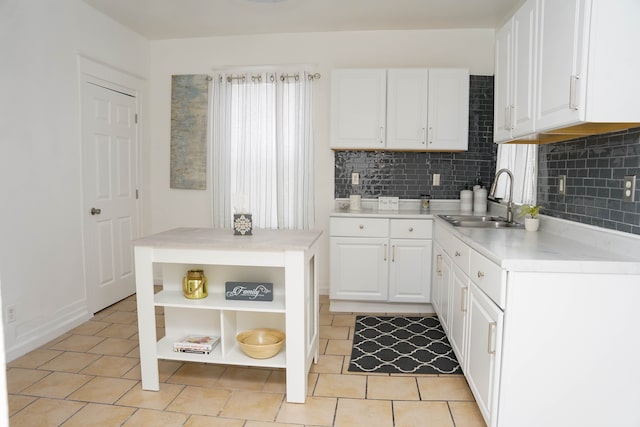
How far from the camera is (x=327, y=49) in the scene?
4523mm

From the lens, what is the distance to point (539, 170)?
10.5 ft

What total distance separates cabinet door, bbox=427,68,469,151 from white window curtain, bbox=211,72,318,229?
1.21 meters

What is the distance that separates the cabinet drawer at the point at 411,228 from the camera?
3.94 metres

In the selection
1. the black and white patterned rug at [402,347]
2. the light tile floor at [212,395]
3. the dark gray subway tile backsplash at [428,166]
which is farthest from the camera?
the dark gray subway tile backsplash at [428,166]

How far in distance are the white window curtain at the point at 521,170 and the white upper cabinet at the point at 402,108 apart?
40cm

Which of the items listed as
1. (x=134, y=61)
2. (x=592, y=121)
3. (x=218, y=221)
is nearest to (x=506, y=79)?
(x=592, y=121)

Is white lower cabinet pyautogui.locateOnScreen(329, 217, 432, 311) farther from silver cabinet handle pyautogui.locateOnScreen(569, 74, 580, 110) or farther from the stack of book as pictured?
silver cabinet handle pyautogui.locateOnScreen(569, 74, 580, 110)

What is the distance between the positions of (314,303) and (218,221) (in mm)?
2142

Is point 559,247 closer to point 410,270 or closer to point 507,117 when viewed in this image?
point 507,117

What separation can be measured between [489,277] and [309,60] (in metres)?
3.19

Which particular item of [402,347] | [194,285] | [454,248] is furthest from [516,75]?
[194,285]

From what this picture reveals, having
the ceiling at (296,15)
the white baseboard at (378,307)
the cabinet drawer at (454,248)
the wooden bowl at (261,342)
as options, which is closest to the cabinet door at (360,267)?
the white baseboard at (378,307)

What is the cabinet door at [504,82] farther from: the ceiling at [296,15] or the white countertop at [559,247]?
the ceiling at [296,15]

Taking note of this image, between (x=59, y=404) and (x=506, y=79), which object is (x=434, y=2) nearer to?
(x=506, y=79)
